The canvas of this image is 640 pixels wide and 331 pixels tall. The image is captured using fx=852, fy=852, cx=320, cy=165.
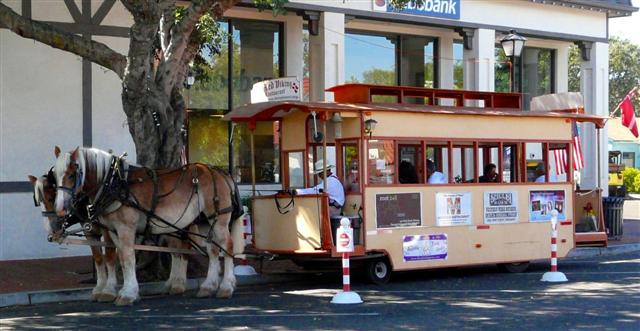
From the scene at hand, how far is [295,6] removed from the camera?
19312 millimetres

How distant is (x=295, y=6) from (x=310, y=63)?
1895mm

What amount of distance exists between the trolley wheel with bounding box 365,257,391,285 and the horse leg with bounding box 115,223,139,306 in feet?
12.4

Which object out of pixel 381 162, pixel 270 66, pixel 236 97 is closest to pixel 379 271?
pixel 381 162

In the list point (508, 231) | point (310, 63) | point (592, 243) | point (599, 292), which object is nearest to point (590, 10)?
point (310, 63)

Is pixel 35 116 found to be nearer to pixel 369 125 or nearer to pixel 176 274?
pixel 176 274

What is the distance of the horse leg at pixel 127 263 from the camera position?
11141 mm

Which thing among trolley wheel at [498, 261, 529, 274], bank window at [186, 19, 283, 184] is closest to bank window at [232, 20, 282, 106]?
bank window at [186, 19, 283, 184]

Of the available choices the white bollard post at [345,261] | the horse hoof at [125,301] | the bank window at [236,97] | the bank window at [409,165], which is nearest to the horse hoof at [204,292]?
the horse hoof at [125,301]

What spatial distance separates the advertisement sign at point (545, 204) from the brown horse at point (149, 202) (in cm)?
548

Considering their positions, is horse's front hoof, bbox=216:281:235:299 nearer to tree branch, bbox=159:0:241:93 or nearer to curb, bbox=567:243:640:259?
tree branch, bbox=159:0:241:93

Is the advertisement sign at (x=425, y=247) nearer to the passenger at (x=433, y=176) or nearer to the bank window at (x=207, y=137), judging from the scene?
the passenger at (x=433, y=176)

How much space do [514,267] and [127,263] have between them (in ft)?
23.5

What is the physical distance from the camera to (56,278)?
13711 mm

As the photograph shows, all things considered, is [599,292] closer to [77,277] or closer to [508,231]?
[508,231]
